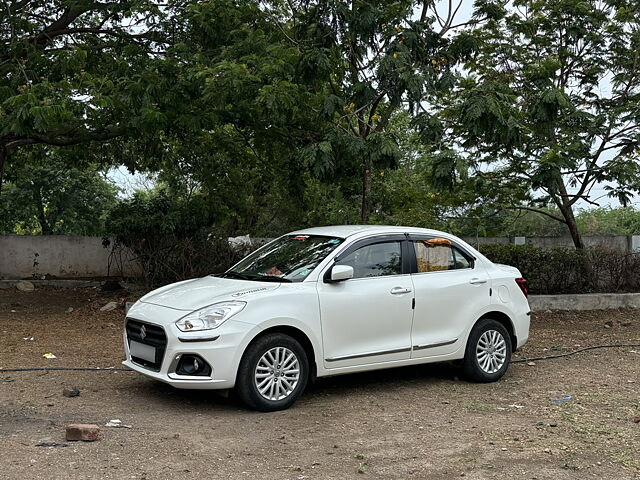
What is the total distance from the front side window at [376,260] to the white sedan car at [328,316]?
11 mm

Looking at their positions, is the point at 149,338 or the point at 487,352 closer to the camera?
the point at 149,338

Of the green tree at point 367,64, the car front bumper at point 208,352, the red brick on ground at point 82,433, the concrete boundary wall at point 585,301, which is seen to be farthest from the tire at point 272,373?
the concrete boundary wall at point 585,301

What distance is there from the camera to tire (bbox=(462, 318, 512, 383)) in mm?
7719

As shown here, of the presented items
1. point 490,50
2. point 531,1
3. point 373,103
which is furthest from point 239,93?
point 531,1

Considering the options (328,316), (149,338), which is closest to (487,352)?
(328,316)

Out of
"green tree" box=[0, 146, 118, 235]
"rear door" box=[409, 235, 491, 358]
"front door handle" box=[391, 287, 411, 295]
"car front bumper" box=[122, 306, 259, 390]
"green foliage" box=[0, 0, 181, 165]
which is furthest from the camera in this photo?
"green tree" box=[0, 146, 118, 235]

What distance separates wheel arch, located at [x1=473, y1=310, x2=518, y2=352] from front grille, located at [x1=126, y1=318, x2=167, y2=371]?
138 inches

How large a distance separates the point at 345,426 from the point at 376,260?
1.89 m

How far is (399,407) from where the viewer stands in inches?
268

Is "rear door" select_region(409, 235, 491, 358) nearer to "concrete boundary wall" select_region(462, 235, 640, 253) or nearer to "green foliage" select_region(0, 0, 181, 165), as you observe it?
"green foliage" select_region(0, 0, 181, 165)

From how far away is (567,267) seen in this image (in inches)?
554

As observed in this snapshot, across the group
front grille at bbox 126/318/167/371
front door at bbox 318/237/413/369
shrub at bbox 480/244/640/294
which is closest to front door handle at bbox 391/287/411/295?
front door at bbox 318/237/413/369

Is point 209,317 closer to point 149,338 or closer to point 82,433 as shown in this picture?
point 149,338

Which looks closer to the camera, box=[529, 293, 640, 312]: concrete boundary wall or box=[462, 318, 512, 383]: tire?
box=[462, 318, 512, 383]: tire
